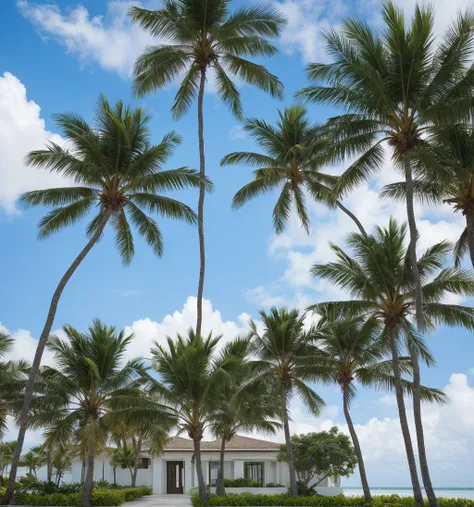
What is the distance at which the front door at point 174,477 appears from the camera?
38.0 m

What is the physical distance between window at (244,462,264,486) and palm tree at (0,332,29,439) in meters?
14.6

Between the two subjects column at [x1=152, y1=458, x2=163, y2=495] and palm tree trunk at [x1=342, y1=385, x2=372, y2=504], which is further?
column at [x1=152, y1=458, x2=163, y2=495]

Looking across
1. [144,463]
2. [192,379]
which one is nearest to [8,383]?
[192,379]

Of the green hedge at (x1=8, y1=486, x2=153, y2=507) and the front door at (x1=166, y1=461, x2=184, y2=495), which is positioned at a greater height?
the front door at (x1=166, y1=461, x2=184, y2=495)

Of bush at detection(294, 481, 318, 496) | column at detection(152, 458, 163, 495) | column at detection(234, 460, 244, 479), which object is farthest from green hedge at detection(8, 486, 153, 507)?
column at detection(152, 458, 163, 495)

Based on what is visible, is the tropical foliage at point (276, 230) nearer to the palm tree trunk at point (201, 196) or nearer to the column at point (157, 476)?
the palm tree trunk at point (201, 196)

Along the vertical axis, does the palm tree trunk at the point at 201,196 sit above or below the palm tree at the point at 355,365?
above

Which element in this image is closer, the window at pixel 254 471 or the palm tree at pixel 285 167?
the palm tree at pixel 285 167

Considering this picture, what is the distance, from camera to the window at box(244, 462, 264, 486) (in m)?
34.9

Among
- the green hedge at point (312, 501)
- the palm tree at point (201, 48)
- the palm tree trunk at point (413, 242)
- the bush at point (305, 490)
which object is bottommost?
the green hedge at point (312, 501)

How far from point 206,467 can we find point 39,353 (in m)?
18.2

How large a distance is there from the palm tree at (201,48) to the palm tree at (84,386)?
3262mm

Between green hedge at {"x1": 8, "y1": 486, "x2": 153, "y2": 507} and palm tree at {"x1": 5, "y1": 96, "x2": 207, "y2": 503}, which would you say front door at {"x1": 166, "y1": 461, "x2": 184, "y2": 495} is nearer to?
green hedge at {"x1": 8, "y1": 486, "x2": 153, "y2": 507}

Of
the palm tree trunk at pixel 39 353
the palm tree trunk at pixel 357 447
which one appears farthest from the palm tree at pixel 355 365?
Answer: the palm tree trunk at pixel 39 353
